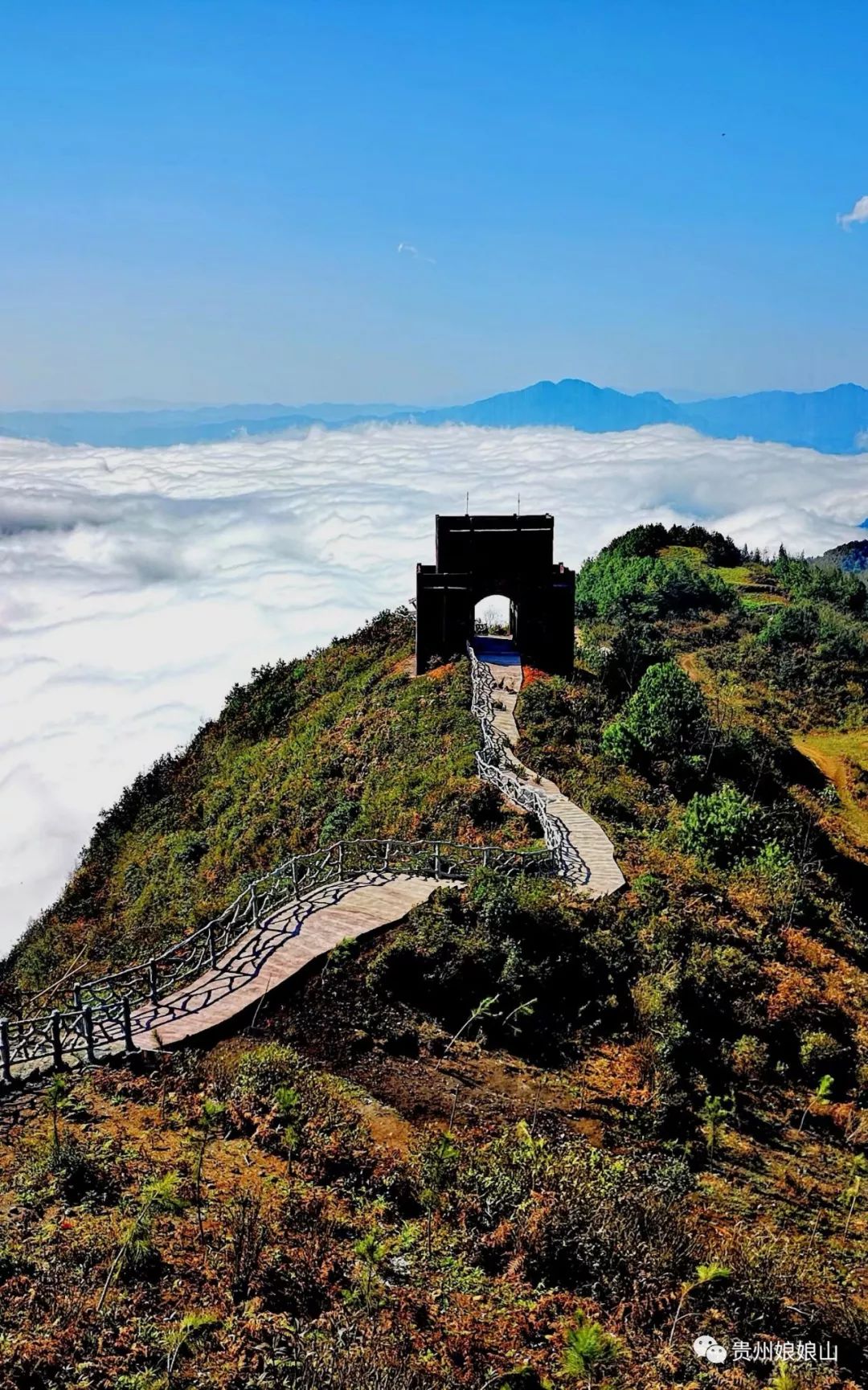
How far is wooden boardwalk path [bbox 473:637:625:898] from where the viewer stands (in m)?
17.8

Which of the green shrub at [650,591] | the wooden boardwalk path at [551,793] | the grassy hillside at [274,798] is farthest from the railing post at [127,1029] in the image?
the green shrub at [650,591]

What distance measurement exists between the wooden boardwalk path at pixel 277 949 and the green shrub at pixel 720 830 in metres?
5.87

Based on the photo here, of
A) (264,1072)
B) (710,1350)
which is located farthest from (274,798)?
(710,1350)

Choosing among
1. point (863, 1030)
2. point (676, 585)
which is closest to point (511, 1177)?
point (863, 1030)

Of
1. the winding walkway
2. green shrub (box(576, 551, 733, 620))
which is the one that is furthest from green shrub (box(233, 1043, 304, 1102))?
green shrub (box(576, 551, 733, 620))

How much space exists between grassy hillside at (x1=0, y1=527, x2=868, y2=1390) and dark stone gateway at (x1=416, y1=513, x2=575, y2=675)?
11.3 metres

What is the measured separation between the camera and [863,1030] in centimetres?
1433

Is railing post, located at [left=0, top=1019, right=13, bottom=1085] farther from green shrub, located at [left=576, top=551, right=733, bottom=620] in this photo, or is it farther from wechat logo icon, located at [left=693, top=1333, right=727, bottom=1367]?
green shrub, located at [left=576, top=551, right=733, bottom=620]

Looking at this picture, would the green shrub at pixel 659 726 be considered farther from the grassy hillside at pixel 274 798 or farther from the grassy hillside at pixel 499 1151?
the grassy hillside at pixel 274 798

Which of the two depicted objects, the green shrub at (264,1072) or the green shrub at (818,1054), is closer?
the green shrub at (264,1072)

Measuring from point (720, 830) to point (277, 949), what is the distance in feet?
31.2

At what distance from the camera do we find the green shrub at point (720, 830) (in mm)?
19391

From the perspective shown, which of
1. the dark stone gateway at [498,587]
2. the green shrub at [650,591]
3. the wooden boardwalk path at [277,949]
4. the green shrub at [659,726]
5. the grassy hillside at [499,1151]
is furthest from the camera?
the green shrub at [650,591]

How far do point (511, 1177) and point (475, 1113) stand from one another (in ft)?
4.74
